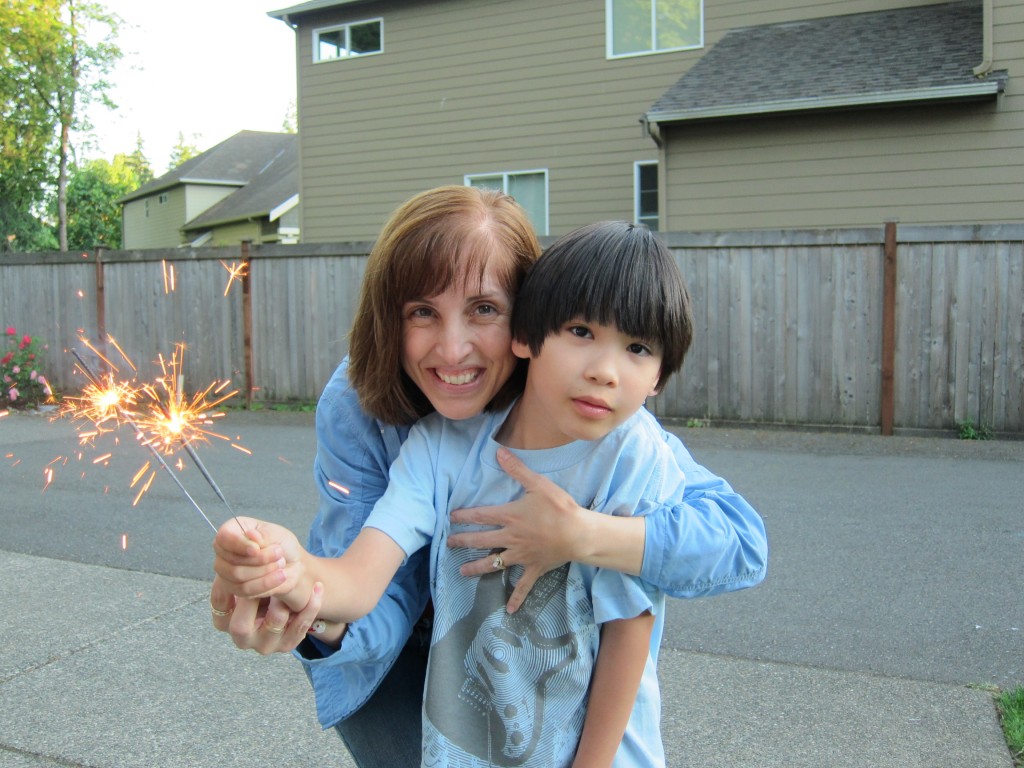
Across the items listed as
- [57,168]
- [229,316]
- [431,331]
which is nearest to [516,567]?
[431,331]

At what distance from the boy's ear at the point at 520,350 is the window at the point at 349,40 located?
609 inches

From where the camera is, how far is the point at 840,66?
11766 mm

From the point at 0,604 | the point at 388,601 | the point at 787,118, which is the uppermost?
the point at 787,118

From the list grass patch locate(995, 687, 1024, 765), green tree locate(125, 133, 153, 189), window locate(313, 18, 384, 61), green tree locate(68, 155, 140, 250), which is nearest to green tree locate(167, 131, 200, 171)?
green tree locate(125, 133, 153, 189)

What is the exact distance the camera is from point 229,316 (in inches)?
484

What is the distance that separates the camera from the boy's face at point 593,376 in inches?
60.3

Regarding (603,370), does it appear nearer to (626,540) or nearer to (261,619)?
(626,540)

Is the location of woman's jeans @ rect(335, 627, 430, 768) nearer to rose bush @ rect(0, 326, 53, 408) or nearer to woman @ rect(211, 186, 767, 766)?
woman @ rect(211, 186, 767, 766)

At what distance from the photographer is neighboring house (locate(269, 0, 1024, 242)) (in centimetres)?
1125

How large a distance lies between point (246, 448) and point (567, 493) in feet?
26.3

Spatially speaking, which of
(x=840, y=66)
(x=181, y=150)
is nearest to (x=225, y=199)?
(x=840, y=66)

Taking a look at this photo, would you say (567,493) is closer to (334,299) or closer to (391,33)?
(334,299)

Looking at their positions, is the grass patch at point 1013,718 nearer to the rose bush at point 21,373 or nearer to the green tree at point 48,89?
the rose bush at point 21,373

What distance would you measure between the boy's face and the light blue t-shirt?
0.09 metres
